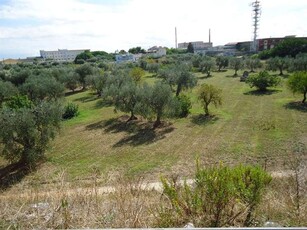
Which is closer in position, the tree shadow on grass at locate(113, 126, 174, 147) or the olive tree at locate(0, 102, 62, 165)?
the olive tree at locate(0, 102, 62, 165)

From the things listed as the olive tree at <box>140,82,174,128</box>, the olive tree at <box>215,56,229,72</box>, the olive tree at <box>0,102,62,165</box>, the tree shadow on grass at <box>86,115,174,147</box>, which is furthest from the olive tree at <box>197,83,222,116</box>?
the olive tree at <box>215,56,229,72</box>

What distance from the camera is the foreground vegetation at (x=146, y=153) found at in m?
3.91

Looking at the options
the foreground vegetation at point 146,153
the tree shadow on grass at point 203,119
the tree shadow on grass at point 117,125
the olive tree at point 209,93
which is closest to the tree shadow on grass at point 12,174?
the foreground vegetation at point 146,153

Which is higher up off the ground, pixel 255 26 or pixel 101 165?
pixel 255 26

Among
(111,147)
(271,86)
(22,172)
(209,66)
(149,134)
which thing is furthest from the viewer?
(209,66)

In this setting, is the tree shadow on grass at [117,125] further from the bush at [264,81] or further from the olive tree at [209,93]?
the bush at [264,81]

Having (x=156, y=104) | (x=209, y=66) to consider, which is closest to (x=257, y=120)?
(x=156, y=104)

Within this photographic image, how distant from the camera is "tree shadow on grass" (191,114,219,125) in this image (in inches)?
997

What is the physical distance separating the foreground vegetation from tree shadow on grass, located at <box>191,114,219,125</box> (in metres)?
0.09

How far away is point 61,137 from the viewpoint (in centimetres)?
2411

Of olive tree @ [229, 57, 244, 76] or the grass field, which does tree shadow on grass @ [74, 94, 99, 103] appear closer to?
the grass field

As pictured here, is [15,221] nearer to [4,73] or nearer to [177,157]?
[177,157]

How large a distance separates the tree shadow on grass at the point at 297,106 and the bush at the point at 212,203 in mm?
26522

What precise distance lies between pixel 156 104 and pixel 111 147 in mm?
6119
